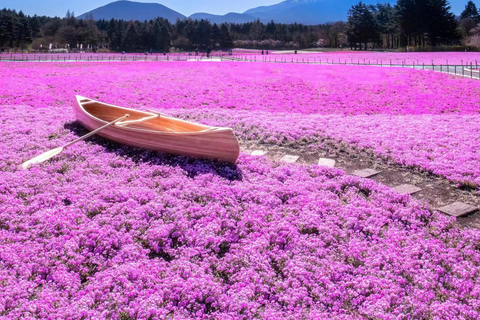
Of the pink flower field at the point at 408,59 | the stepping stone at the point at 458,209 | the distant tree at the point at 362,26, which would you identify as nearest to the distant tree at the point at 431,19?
the distant tree at the point at 362,26

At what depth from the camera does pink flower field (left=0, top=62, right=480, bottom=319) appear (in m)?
4.40

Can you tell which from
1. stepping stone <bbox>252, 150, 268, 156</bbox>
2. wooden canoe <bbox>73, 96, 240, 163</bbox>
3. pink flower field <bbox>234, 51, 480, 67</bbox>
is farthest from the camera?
pink flower field <bbox>234, 51, 480, 67</bbox>

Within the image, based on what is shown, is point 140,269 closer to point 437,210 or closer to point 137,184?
point 137,184

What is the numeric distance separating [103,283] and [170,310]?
2.97ft

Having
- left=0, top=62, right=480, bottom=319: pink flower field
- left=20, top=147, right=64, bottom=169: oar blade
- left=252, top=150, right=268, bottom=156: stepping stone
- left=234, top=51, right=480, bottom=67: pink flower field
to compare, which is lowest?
left=0, top=62, right=480, bottom=319: pink flower field

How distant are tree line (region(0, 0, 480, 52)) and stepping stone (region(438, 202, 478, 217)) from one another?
86109 millimetres

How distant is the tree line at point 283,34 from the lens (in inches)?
3194

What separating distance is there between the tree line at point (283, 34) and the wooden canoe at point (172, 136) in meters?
85.5

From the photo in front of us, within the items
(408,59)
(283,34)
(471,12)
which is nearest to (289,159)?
(408,59)

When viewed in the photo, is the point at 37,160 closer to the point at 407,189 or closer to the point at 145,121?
the point at 145,121

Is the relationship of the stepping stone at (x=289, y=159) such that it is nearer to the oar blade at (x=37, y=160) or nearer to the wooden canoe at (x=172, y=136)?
the wooden canoe at (x=172, y=136)

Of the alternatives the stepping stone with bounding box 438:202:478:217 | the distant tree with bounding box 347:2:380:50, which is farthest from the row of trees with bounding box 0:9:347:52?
the stepping stone with bounding box 438:202:478:217

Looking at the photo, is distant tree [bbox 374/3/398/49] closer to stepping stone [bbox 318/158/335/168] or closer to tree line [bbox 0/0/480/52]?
tree line [bbox 0/0/480/52]

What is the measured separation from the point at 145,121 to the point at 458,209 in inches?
289
